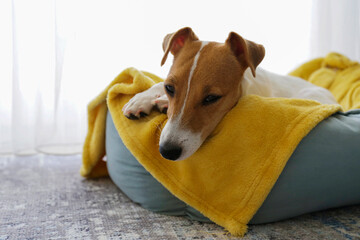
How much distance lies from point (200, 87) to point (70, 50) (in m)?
1.74

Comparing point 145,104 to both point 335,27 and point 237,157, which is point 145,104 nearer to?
point 237,157

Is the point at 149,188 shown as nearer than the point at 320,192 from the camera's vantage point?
No

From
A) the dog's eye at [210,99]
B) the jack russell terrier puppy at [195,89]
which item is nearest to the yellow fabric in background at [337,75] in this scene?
the jack russell terrier puppy at [195,89]

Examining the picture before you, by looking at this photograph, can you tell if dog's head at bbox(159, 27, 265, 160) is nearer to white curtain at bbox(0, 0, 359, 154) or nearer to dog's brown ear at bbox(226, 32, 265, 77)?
dog's brown ear at bbox(226, 32, 265, 77)

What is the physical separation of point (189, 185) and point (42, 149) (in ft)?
5.62

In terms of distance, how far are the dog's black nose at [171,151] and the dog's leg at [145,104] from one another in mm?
339

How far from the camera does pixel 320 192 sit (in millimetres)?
1570

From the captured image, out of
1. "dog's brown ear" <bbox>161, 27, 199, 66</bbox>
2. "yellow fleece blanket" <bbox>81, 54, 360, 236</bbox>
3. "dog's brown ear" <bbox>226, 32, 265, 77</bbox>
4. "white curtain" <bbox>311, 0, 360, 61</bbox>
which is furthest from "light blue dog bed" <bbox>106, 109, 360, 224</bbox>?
"white curtain" <bbox>311, 0, 360, 61</bbox>

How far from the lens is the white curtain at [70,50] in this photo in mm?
2756

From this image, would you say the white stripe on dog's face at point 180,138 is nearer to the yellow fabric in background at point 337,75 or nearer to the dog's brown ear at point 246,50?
the dog's brown ear at point 246,50

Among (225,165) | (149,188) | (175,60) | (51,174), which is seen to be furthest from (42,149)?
(225,165)

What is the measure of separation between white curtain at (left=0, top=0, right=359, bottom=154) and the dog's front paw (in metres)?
1.30

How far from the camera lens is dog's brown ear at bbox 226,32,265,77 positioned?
1560 mm

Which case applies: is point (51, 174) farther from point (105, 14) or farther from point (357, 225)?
point (357, 225)
